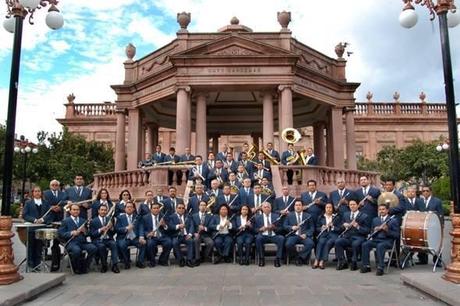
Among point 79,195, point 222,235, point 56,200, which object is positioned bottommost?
point 222,235

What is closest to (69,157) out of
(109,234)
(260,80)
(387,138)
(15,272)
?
(260,80)

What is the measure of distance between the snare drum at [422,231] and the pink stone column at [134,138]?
58.9 ft

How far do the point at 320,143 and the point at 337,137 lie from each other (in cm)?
417

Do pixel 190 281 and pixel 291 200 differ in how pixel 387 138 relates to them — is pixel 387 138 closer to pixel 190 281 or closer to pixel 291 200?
pixel 291 200

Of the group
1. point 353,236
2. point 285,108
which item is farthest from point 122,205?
point 285,108

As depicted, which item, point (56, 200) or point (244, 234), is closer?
point (56, 200)

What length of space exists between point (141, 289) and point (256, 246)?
3615mm

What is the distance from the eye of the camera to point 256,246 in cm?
1075

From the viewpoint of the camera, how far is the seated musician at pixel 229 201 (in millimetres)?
11680

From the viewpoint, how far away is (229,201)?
11922 millimetres

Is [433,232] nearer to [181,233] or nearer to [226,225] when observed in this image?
[226,225]

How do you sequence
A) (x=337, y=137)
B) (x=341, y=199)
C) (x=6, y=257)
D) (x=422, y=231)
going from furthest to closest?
(x=337, y=137)
(x=341, y=199)
(x=422, y=231)
(x=6, y=257)

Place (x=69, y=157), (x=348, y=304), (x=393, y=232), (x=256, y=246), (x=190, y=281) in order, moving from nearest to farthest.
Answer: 1. (x=348, y=304)
2. (x=190, y=281)
3. (x=393, y=232)
4. (x=256, y=246)
5. (x=69, y=157)

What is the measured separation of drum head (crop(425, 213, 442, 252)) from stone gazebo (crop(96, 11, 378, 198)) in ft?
24.8
